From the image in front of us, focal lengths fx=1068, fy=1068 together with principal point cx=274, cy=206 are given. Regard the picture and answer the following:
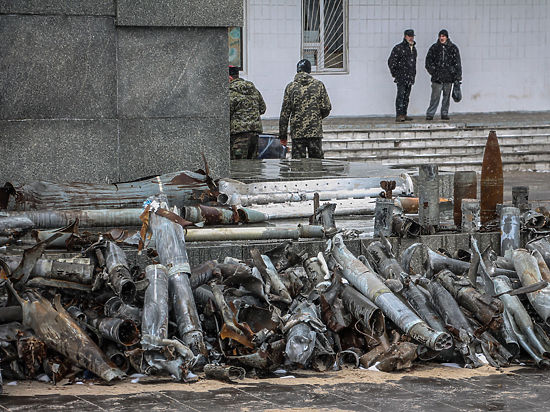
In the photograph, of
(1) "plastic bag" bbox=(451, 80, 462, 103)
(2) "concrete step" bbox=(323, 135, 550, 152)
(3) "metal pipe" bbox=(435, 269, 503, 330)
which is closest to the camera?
(3) "metal pipe" bbox=(435, 269, 503, 330)

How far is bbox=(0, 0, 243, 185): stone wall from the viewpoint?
897 cm

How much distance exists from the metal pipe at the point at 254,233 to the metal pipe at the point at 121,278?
111cm

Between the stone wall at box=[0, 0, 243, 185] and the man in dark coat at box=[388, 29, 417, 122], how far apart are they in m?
12.6

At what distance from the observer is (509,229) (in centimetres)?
793

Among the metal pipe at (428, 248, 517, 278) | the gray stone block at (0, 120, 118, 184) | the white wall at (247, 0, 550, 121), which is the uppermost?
the white wall at (247, 0, 550, 121)

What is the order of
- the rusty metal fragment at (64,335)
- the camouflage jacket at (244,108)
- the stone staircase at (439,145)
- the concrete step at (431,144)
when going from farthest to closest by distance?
1. the concrete step at (431,144)
2. the stone staircase at (439,145)
3. the camouflage jacket at (244,108)
4. the rusty metal fragment at (64,335)

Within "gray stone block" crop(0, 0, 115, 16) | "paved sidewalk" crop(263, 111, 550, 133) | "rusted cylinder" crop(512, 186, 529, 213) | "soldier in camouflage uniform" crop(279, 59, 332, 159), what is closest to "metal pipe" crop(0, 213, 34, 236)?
"gray stone block" crop(0, 0, 115, 16)

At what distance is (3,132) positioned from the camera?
8.94 meters

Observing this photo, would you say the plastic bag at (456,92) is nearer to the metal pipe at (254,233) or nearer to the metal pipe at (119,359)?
the metal pipe at (254,233)

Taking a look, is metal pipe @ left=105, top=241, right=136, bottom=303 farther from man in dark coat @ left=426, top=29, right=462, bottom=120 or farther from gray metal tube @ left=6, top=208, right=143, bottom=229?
man in dark coat @ left=426, top=29, right=462, bottom=120

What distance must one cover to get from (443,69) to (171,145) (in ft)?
43.7

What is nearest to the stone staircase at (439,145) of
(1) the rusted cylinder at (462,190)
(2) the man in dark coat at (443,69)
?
(2) the man in dark coat at (443,69)

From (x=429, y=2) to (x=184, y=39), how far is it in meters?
14.7

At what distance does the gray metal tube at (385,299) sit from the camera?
239 inches
